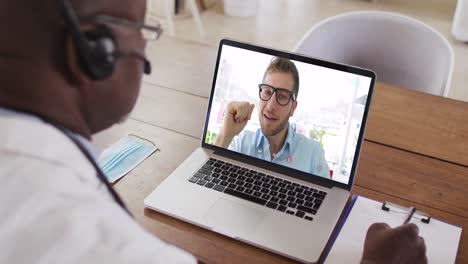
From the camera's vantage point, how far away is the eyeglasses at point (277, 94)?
114cm

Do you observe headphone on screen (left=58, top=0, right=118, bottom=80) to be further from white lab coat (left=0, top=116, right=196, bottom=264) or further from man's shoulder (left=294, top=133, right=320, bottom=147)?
man's shoulder (left=294, top=133, right=320, bottom=147)

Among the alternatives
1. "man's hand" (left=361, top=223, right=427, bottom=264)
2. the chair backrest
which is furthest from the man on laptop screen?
the chair backrest

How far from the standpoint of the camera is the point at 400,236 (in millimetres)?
920

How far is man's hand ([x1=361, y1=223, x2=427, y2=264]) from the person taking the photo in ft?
2.94

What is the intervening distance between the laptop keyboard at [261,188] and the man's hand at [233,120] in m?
0.06

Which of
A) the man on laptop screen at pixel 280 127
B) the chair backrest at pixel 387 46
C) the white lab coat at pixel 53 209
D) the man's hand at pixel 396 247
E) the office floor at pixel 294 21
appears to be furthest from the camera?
the office floor at pixel 294 21

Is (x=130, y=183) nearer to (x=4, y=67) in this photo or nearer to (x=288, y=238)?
(x=288, y=238)

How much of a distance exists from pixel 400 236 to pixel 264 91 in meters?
0.42

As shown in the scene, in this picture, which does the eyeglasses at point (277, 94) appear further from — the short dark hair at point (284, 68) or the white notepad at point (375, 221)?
the white notepad at point (375, 221)

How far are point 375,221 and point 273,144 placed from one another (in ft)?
0.88

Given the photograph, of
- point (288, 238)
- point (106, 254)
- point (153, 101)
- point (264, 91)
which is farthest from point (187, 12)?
point (106, 254)

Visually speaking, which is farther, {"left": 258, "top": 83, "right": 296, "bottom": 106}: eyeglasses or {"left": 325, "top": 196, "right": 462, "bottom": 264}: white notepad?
{"left": 258, "top": 83, "right": 296, "bottom": 106}: eyeglasses

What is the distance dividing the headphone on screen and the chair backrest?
3.76 feet

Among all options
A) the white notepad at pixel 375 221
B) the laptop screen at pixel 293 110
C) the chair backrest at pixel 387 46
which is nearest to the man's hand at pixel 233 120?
the laptop screen at pixel 293 110
